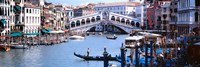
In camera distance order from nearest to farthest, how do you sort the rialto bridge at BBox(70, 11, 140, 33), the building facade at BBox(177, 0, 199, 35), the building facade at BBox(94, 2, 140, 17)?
the building facade at BBox(177, 0, 199, 35) → the rialto bridge at BBox(70, 11, 140, 33) → the building facade at BBox(94, 2, 140, 17)

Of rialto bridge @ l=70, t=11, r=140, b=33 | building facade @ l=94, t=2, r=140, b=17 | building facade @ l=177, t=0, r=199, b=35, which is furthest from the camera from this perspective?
building facade @ l=94, t=2, r=140, b=17

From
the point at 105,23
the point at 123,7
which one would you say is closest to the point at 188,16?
the point at 105,23

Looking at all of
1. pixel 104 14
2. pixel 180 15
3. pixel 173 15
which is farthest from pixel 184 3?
pixel 104 14

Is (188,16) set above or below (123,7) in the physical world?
below

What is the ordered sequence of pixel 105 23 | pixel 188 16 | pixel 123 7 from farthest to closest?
pixel 123 7 < pixel 105 23 < pixel 188 16

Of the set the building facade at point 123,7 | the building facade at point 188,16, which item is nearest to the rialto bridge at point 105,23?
the building facade at point 123,7

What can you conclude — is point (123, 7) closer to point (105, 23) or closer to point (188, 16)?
point (105, 23)

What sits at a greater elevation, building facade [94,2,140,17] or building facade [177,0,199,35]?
building facade [94,2,140,17]

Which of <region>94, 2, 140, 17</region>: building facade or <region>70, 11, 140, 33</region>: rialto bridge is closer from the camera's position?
<region>70, 11, 140, 33</region>: rialto bridge

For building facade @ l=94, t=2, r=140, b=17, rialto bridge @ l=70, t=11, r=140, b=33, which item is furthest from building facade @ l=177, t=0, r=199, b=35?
building facade @ l=94, t=2, r=140, b=17

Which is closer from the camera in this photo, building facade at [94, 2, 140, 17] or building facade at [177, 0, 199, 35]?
building facade at [177, 0, 199, 35]

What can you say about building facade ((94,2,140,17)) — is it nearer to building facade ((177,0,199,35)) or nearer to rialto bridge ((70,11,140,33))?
rialto bridge ((70,11,140,33))

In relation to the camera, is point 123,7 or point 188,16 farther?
point 123,7

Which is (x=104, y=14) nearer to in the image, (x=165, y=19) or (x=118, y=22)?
(x=118, y=22)
